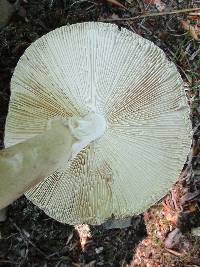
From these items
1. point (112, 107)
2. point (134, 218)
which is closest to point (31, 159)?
point (112, 107)

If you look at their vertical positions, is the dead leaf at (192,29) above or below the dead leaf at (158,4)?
below

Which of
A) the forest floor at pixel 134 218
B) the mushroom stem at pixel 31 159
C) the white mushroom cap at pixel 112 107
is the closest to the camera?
the mushroom stem at pixel 31 159

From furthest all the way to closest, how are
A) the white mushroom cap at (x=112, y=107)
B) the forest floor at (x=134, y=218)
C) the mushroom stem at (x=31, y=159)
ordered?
the forest floor at (x=134, y=218)
the white mushroom cap at (x=112, y=107)
the mushroom stem at (x=31, y=159)

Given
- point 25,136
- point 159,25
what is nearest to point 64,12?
point 159,25

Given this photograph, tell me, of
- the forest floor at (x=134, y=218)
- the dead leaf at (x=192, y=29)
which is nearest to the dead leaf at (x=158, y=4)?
the forest floor at (x=134, y=218)

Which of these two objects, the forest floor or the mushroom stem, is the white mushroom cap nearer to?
the mushroom stem

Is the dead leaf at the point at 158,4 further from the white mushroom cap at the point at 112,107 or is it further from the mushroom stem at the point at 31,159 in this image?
the mushroom stem at the point at 31,159

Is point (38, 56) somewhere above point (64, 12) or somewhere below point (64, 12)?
below

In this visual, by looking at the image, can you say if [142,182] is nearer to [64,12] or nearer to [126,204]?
[126,204]
